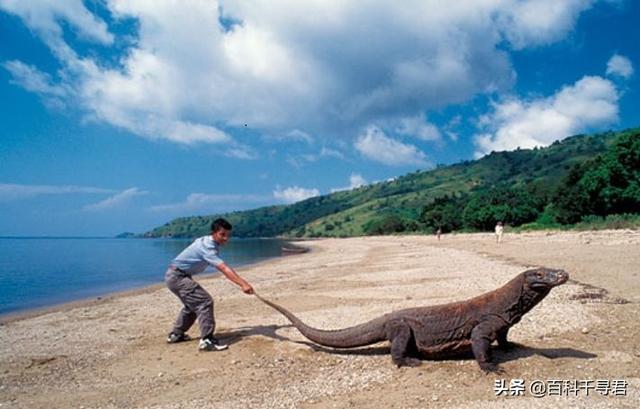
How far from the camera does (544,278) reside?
7145 mm

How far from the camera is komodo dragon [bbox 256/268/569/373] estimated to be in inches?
283

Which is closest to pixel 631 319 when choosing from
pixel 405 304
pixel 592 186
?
pixel 405 304

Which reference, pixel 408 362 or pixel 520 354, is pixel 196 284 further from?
pixel 520 354

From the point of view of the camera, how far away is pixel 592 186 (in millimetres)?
61281

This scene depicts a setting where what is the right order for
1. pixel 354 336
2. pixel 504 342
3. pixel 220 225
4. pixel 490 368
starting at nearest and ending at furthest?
pixel 490 368
pixel 504 342
pixel 354 336
pixel 220 225

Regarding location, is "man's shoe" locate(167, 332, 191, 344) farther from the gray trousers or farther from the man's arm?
the man's arm

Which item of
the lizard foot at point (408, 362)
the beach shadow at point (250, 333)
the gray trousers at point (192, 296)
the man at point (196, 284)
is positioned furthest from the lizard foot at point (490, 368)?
Result: the gray trousers at point (192, 296)

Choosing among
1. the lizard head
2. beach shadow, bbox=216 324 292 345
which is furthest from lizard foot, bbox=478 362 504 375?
beach shadow, bbox=216 324 292 345

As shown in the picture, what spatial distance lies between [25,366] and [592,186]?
6835cm

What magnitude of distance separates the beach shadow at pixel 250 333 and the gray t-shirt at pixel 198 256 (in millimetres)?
1799

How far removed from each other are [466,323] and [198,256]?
5.68 meters

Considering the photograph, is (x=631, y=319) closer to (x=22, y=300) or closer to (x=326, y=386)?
(x=326, y=386)

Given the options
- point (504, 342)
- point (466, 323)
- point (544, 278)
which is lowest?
point (504, 342)

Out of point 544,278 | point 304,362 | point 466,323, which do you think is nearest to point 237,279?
point 304,362
